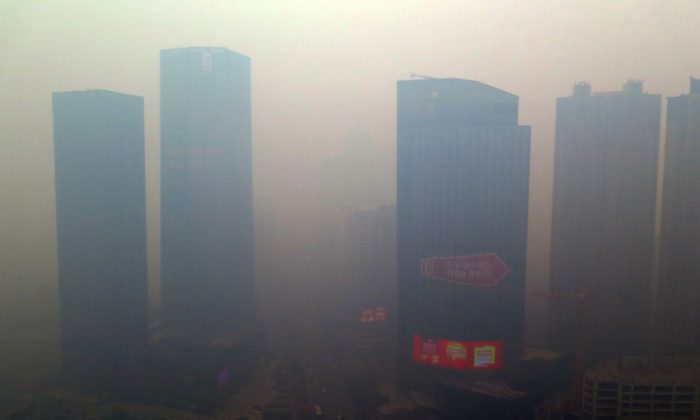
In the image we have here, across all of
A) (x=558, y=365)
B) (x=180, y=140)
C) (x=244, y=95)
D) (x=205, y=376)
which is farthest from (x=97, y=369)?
(x=558, y=365)

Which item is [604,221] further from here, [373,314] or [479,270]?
[373,314]

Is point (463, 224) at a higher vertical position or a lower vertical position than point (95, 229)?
higher

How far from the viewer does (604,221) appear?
1002 centimetres

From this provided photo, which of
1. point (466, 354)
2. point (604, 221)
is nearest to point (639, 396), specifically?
point (466, 354)

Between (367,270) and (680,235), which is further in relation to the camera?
(367,270)

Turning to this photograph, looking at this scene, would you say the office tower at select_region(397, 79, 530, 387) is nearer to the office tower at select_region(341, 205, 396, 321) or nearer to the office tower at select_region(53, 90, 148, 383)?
the office tower at select_region(341, 205, 396, 321)

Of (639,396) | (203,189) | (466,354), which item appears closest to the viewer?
(639,396)

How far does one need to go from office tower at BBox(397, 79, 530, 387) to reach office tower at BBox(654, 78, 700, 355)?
8.56ft

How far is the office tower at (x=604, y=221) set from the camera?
9.52 meters

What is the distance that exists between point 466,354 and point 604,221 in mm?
3756

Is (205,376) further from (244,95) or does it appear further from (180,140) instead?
(244,95)

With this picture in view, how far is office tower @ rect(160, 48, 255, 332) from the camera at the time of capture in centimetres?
1002

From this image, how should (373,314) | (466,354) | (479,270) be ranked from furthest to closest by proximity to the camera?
(373,314) → (466,354) → (479,270)

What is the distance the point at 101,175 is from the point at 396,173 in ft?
16.9
